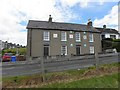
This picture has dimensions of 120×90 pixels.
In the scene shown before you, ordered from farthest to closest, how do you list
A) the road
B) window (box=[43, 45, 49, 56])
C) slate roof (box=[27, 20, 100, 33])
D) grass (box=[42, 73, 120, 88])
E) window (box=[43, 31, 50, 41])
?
slate roof (box=[27, 20, 100, 33]), window (box=[43, 31, 50, 41]), window (box=[43, 45, 49, 56]), the road, grass (box=[42, 73, 120, 88])

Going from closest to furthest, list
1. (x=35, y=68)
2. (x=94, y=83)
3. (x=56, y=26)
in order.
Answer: (x=94, y=83)
(x=35, y=68)
(x=56, y=26)

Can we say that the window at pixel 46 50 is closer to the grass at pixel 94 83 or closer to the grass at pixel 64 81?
the grass at pixel 64 81

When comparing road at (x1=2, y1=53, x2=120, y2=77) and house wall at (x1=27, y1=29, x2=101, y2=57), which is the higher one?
Answer: house wall at (x1=27, y1=29, x2=101, y2=57)

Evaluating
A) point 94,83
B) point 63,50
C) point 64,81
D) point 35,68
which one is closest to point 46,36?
point 63,50

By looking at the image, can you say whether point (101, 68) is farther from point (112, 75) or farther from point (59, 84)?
point (59, 84)

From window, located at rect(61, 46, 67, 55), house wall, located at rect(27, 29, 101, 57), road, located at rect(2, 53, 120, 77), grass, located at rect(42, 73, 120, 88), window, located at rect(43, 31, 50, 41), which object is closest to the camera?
grass, located at rect(42, 73, 120, 88)

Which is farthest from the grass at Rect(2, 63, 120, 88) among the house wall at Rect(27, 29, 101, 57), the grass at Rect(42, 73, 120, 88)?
the house wall at Rect(27, 29, 101, 57)

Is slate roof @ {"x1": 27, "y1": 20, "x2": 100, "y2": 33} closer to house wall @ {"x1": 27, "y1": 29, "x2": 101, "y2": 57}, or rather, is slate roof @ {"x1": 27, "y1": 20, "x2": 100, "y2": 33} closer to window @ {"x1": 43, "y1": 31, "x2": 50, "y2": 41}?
house wall @ {"x1": 27, "y1": 29, "x2": 101, "y2": 57}

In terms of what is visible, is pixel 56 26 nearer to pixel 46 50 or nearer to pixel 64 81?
pixel 46 50

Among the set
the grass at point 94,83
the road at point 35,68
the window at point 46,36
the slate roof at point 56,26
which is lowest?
the grass at point 94,83

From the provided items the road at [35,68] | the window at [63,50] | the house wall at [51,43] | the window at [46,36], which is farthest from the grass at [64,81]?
the window at [63,50]

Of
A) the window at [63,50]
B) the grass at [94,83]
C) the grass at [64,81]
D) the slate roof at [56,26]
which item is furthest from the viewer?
the window at [63,50]

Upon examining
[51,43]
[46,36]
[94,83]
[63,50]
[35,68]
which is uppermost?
[46,36]

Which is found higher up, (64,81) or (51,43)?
(51,43)
